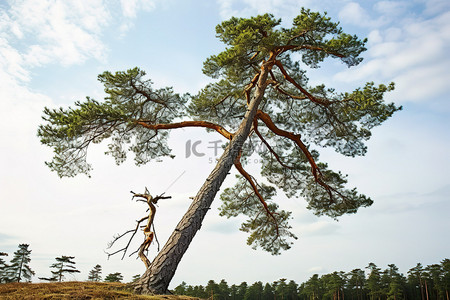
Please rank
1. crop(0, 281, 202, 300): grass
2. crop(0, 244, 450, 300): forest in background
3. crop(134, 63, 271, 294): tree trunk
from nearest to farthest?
crop(0, 281, 202, 300): grass < crop(134, 63, 271, 294): tree trunk < crop(0, 244, 450, 300): forest in background

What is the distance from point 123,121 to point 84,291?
5.08m

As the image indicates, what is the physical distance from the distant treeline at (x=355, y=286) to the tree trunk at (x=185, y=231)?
27.5m

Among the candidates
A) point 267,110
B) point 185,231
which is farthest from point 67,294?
point 267,110

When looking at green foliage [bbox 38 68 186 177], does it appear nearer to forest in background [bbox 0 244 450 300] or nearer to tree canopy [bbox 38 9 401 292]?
tree canopy [bbox 38 9 401 292]

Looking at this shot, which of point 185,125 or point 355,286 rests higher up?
point 185,125

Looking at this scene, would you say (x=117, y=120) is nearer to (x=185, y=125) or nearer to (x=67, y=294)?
(x=185, y=125)

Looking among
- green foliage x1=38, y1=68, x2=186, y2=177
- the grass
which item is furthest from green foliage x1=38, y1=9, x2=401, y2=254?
the grass

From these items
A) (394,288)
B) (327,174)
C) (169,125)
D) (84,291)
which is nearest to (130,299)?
(84,291)

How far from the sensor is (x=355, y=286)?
4166 centimetres

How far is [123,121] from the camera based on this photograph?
8219 mm

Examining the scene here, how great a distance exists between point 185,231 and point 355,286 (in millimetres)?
44953

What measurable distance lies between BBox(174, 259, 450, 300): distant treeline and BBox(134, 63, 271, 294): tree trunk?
27.5m

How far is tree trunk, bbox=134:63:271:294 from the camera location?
465cm

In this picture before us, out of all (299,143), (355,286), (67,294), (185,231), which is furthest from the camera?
(355,286)
